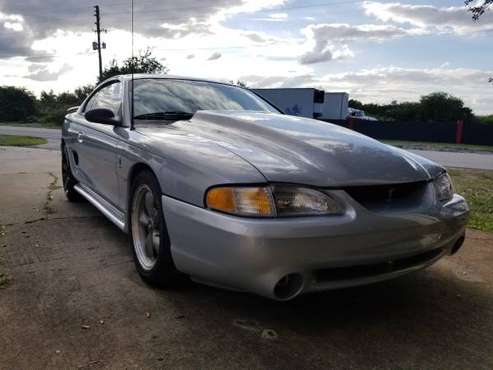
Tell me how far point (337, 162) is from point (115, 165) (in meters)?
1.81

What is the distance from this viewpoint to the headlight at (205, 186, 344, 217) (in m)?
2.40

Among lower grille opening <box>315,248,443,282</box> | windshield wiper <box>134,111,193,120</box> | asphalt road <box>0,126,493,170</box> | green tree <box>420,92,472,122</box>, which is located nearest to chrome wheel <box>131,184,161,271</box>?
windshield wiper <box>134,111,193,120</box>

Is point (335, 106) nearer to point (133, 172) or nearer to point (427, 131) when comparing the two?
point (427, 131)

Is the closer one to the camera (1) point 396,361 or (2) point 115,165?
(1) point 396,361

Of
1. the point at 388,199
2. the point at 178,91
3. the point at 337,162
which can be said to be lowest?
the point at 388,199

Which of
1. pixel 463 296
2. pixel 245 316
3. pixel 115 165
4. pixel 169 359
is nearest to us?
pixel 169 359

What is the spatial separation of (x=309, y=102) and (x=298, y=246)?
2626 cm

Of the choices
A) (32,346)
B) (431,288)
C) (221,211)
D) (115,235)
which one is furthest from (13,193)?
(431,288)

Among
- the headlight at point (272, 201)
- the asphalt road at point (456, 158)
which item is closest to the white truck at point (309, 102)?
the asphalt road at point (456, 158)

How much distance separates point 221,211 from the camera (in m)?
2.45

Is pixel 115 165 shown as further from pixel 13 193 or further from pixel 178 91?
pixel 13 193

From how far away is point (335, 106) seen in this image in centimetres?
3142

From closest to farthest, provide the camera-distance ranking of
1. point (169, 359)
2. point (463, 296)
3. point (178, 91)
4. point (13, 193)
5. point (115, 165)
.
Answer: point (169, 359)
point (463, 296)
point (115, 165)
point (178, 91)
point (13, 193)

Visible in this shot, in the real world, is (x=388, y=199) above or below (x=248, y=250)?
above
